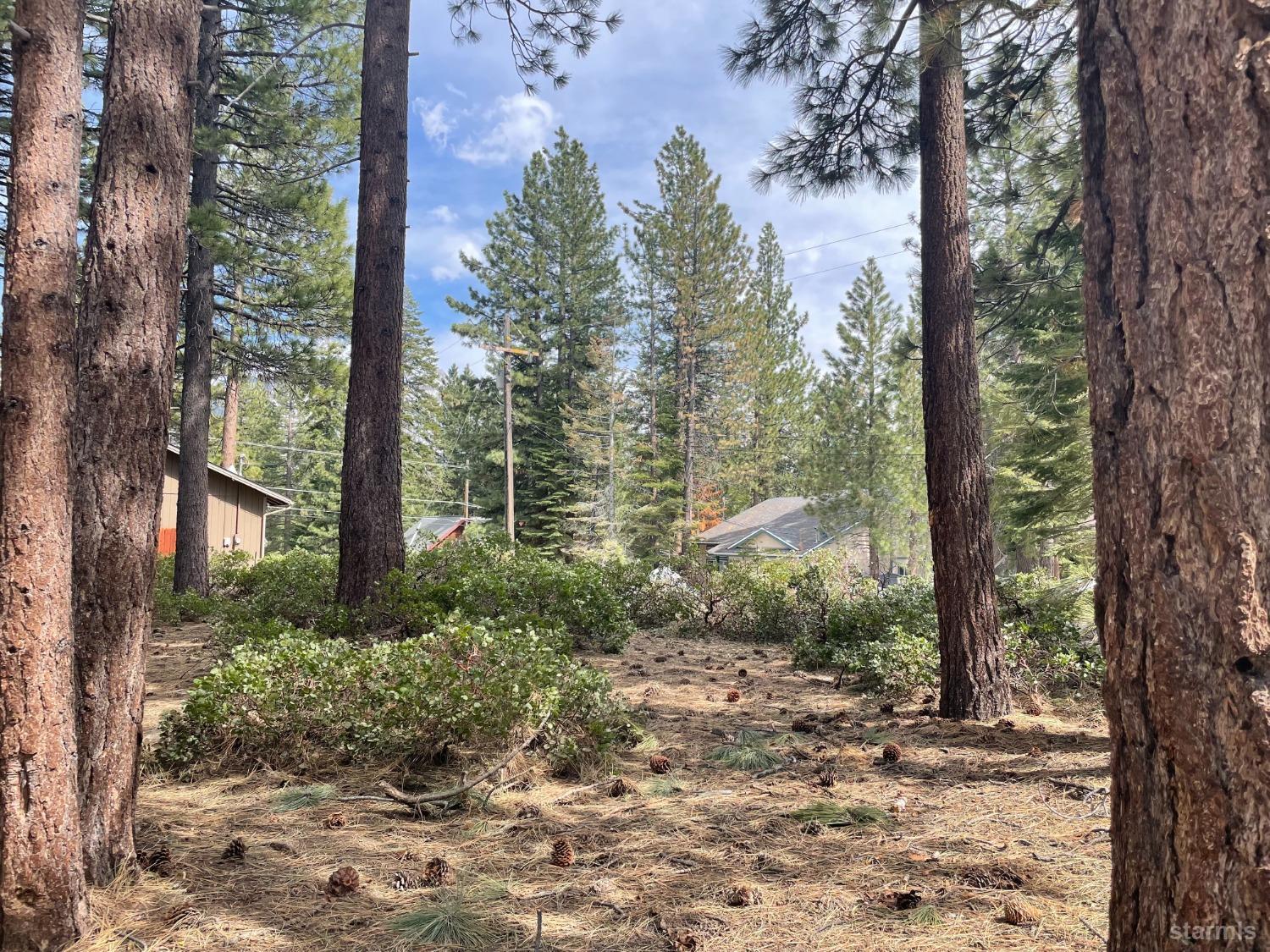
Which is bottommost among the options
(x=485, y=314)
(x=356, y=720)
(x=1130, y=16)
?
(x=356, y=720)

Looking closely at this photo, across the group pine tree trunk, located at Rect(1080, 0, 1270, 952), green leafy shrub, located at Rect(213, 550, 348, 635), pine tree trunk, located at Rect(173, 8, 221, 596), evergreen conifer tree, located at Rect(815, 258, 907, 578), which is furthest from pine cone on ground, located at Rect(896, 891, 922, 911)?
evergreen conifer tree, located at Rect(815, 258, 907, 578)

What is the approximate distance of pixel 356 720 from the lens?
3.54 metres

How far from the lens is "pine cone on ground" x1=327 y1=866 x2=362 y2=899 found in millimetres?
2340

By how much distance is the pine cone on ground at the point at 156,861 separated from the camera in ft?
8.04

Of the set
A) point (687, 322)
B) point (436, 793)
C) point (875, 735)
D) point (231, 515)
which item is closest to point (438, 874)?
point (436, 793)

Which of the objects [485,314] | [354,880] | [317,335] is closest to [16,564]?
[354,880]

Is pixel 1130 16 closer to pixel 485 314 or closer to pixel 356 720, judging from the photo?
pixel 356 720

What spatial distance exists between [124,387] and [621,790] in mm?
2595

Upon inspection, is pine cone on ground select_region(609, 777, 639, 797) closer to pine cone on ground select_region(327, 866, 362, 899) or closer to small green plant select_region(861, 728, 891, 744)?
pine cone on ground select_region(327, 866, 362, 899)

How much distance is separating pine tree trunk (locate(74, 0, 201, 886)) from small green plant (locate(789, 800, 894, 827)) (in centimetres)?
248

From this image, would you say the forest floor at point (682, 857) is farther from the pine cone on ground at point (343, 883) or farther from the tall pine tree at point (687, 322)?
the tall pine tree at point (687, 322)

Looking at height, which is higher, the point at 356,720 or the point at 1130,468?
the point at 1130,468

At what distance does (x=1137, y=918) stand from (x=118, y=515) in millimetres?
2935

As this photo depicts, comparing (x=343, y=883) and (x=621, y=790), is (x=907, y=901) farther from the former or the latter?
(x=343, y=883)
